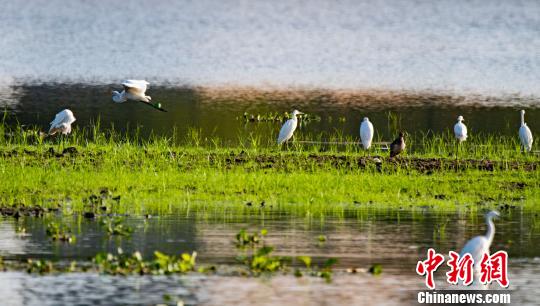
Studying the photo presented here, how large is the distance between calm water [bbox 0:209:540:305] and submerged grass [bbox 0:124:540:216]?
1.06 m

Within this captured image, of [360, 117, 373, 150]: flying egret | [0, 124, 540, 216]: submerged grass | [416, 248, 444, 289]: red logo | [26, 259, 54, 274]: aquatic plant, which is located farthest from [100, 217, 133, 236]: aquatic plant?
[360, 117, 373, 150]: flying egret

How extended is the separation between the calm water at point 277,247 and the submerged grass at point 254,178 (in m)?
1.06

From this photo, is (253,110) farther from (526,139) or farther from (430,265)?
(430,265)

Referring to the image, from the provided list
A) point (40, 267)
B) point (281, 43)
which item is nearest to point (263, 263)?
point (40, 267)

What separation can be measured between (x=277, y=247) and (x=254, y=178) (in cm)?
536

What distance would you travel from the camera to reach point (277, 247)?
1480 cm

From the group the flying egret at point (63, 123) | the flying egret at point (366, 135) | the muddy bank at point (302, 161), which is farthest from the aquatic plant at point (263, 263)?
the flying egret at point (63, 123)

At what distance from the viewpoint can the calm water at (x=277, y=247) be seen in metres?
12.5

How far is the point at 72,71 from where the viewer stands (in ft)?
156

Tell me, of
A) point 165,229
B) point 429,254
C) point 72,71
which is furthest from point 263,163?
point 72,71

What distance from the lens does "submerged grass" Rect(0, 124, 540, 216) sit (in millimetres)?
18344

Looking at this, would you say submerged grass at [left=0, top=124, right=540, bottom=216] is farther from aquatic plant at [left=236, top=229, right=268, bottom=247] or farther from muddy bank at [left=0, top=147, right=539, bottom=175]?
aquatic plant at [left=236, top=229, right=268, bottom=247]

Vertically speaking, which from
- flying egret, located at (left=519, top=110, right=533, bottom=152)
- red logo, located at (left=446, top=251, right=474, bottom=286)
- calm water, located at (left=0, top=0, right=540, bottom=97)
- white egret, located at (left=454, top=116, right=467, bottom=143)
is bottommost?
red logo, located at (left=446, top=251, right=474, bottom=286)

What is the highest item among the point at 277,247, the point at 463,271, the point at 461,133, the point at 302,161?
the point at 461,133
